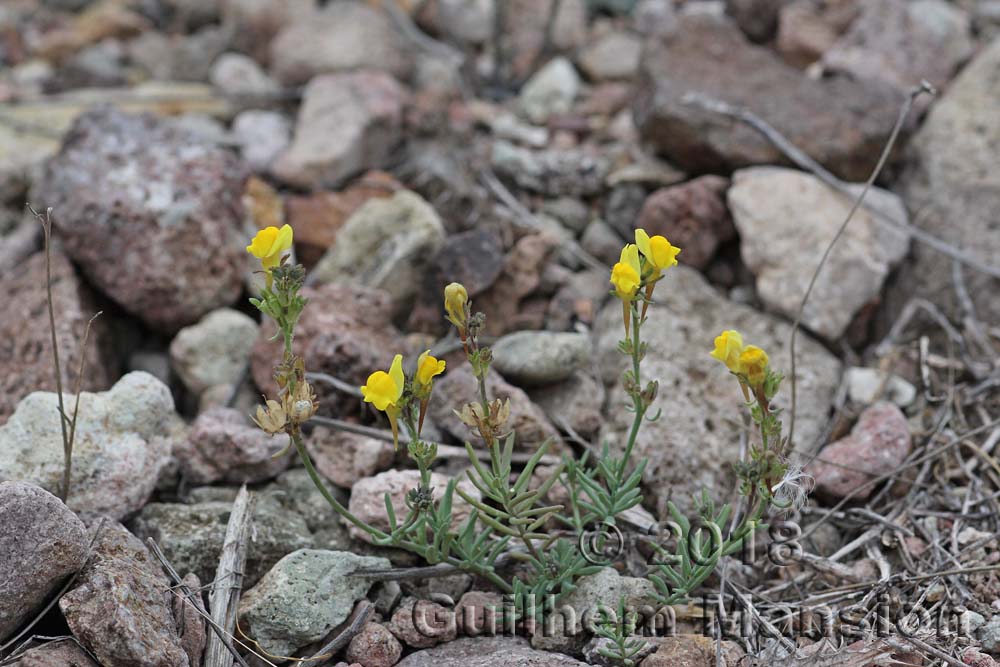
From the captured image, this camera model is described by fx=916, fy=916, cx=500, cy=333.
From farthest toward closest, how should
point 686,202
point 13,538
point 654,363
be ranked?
point 686,202 → point 654,363 → point 13,538

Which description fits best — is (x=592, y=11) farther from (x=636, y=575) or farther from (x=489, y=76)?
(x=636, y=575)

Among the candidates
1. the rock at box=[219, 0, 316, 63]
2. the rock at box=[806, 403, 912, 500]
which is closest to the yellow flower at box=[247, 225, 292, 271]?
the rock at box=[806, 403, 912, 500]

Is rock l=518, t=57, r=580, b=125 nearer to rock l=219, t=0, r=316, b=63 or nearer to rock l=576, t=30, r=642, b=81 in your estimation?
rock l=576, t=30, r=642, b=81

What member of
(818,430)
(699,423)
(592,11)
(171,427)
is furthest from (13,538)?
(592,11)

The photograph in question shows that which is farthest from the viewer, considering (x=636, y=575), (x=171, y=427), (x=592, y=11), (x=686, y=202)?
(x=592, y=11)

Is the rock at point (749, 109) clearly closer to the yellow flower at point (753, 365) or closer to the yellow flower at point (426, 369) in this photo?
the yellow flower at point (753, 365)
